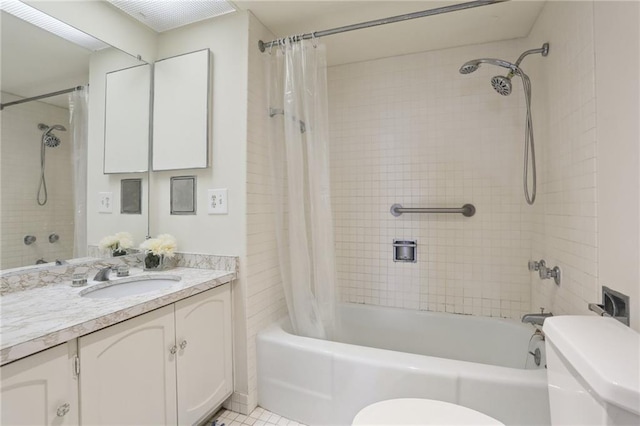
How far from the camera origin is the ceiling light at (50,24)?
126cm

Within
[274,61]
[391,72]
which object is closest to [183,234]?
[274,61]

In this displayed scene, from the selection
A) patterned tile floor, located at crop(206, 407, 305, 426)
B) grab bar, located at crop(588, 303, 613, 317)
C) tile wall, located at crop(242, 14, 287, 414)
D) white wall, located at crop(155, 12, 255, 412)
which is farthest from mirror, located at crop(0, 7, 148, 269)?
grab bar, located at crop(588, 303, 613, 317)

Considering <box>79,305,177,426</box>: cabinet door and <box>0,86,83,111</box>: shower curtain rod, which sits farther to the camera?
<box>0,86,83,111</box>: shower curtain rod

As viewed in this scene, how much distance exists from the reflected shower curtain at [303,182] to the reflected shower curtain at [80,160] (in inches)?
37.1

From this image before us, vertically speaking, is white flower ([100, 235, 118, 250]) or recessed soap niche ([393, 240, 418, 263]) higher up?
white flower ([100, 235, 118, 250])

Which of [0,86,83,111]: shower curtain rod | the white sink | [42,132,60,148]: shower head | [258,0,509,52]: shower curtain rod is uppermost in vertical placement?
[258,0,509,52]: shower curtain rod

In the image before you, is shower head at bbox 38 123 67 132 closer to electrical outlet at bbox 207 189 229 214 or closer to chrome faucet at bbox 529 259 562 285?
electrical outlet at bbox 207 189 229 214

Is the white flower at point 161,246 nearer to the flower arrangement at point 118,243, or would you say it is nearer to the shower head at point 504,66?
the flower arrangement at point 118,243

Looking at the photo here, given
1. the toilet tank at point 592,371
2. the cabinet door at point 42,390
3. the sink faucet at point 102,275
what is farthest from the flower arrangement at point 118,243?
the toilet tank at point 592,371

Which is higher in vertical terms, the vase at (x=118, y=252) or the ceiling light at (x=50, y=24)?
the ceiling light at (x=50, y=24)

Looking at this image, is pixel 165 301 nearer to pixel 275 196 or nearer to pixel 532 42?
pixel 275 196

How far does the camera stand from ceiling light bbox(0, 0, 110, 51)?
1.26 meters

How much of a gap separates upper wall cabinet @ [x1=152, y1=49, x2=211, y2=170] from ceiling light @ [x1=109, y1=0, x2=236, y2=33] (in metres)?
0.20

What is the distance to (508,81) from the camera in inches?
64.1
